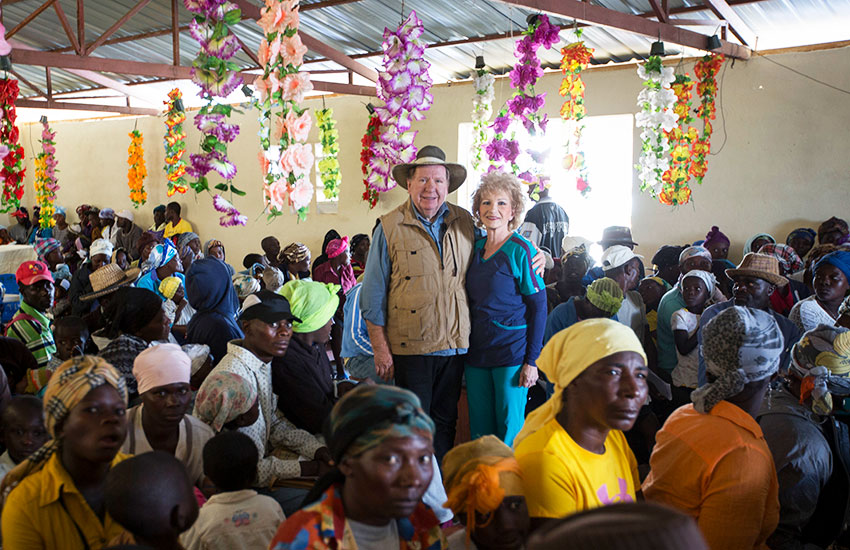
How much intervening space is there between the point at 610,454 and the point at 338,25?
338 inches

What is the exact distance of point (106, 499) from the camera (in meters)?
1.78

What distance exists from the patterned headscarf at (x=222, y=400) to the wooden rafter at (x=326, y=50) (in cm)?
586

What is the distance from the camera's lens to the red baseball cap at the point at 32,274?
4414 millimetres

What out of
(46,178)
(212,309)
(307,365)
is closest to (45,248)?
(212,309)

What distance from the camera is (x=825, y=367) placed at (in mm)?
2811

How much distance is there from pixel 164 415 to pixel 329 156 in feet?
28.7

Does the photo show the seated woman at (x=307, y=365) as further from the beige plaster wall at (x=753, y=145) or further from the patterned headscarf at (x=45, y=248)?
the beige plaster wall at (x=753, y=145)

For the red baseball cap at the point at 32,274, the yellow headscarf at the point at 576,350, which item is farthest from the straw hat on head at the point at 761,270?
the red baseball cap at the point at 32,274

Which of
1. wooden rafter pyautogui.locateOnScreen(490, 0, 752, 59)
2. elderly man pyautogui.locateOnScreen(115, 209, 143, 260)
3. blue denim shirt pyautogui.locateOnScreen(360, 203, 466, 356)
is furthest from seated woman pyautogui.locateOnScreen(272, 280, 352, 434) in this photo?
elderly man pyautogui.locateOnScreen(115, 209, 143, 260)

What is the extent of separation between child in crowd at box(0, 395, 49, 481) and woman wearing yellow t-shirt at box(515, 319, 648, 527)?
1.66 metres

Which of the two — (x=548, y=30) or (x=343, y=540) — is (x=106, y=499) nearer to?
(x=343, y=540)

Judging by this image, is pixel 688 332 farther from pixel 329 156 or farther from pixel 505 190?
pixel 329 156

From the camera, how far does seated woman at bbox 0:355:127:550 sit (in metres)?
1.87

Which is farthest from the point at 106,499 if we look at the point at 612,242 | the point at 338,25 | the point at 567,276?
the point at 338,25
